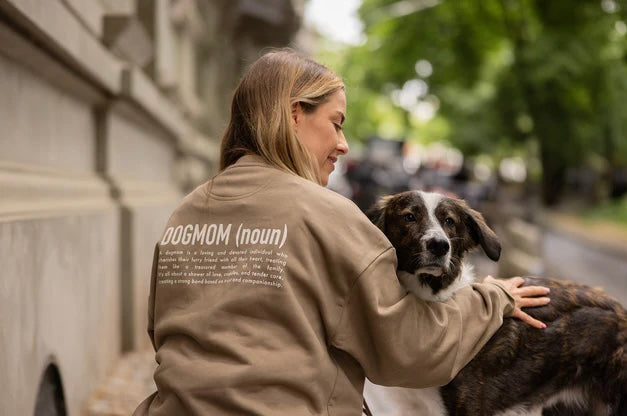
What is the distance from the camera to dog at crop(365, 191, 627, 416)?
10.6 feet

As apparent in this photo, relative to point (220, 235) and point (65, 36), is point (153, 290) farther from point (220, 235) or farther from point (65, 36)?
point (65, 36)

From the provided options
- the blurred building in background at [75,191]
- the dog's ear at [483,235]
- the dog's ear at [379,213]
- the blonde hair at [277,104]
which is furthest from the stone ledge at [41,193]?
the dog's ear at [483,235]

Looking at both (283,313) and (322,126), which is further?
(322,126)

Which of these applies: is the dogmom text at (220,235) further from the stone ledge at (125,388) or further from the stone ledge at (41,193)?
the stone ledge at (125,388)

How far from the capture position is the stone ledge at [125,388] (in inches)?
204

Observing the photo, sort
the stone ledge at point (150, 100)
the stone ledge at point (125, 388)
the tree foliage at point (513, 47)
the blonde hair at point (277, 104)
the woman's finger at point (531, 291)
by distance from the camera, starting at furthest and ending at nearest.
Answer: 1. the tree foliage at point (513, 47)
2. the stone ledge at point (150, 100)
3. the stone ledge at point (125, 388)
4. the woman's finger at point (531, 291)
5. the blonde hair at point (277, 104)

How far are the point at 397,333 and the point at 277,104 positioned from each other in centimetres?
83

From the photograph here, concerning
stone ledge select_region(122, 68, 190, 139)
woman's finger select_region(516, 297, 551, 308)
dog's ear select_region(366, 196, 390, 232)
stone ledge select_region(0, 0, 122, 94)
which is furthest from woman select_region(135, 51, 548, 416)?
stone ledge select_region(122, 68, 190, 139)

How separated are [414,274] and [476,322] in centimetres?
51

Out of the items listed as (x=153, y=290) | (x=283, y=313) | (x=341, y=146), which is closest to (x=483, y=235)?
(x=341, y=146)

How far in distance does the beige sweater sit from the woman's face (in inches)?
10.1

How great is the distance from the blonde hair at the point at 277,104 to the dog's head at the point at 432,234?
0.62 metres

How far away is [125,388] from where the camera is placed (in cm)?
568

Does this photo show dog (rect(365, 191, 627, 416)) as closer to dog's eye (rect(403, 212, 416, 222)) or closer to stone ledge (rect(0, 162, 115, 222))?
dog's eye (rect(403, 212, 416, 222))
